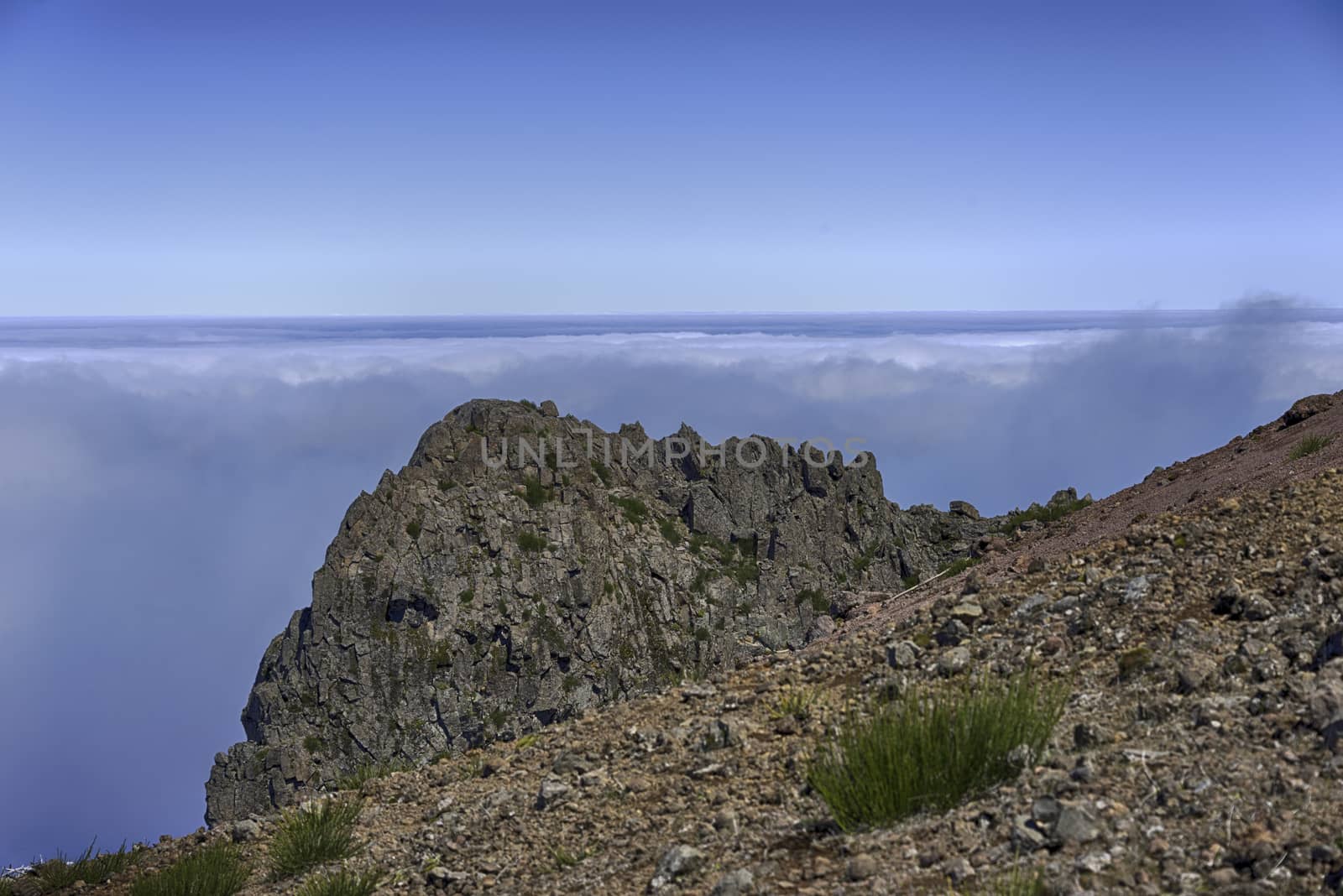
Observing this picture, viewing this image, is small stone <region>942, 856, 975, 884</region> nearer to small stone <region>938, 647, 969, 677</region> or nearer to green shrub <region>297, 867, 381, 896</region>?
small stone <region>938, 647, 969, 677</region>

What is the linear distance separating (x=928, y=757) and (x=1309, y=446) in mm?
9925

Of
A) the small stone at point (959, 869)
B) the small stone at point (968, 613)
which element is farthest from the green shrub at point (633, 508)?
the small stone at point (959, 869)

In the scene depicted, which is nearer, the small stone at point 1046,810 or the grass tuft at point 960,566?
the small stone at point 1046,810

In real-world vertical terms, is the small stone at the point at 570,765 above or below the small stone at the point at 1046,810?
below

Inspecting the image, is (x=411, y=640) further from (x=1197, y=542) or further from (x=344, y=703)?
(x=1197, y=542)

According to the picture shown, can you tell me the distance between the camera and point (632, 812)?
23.2 ft

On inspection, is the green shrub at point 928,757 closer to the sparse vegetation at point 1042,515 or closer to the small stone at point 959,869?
the small stone at point 959,869

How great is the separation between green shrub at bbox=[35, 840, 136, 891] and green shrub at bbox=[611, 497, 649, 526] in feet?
370

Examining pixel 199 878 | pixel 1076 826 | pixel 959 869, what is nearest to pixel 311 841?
pixel 199 878

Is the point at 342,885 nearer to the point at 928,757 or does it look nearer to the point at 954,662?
the point at 928,757

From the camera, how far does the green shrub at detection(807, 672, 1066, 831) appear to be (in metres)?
5.82

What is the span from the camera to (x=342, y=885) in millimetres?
7094

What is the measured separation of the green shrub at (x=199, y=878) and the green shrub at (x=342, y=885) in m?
1.13

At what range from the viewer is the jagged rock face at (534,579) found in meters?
102
